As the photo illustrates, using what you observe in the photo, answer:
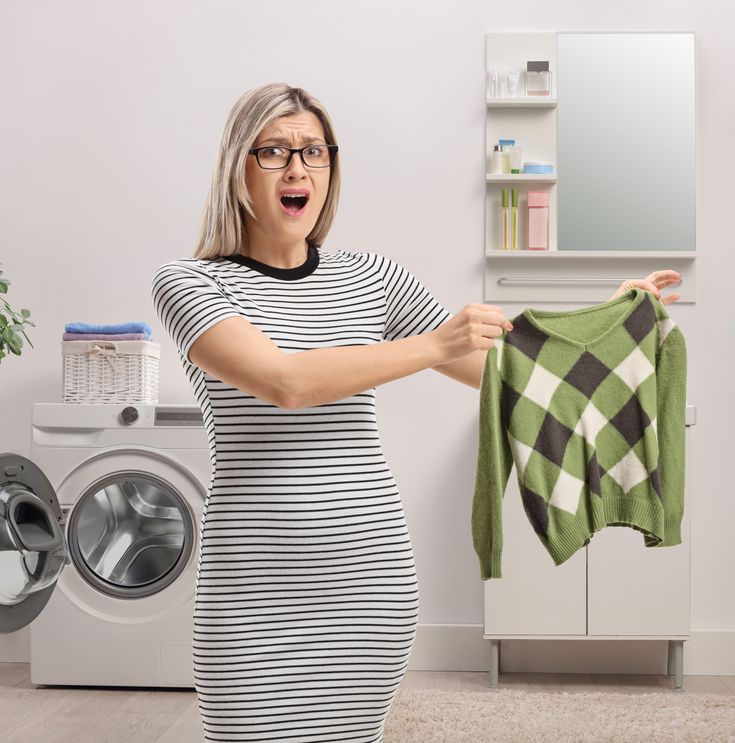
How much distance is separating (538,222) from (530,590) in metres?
1.25

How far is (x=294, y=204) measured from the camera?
1311mm

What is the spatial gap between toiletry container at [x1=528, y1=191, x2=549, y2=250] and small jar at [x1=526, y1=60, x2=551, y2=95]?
0.37 m

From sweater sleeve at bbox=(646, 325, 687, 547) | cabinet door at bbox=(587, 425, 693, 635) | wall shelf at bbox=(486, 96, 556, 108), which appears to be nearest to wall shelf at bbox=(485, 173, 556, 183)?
wall shelf at bbox=(486, 96, 556, 108)

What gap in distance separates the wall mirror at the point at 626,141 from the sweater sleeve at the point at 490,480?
197 centimetres

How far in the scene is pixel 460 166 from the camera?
328 cm

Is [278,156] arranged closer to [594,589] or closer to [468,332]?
[468,332]

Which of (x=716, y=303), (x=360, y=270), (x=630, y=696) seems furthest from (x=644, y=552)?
(x=360, y=270)

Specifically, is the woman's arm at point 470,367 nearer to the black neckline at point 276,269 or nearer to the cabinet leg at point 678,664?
the black neckline at point 276,269

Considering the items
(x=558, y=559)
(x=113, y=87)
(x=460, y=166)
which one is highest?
(x=113, y=87)

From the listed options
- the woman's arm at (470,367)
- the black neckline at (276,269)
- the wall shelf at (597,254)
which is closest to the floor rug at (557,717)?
the woman's arm at (470,367)

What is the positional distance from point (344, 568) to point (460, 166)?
2319 mm

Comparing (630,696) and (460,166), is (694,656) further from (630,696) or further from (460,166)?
(460,166)

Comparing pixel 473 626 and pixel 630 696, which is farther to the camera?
pixel 473 626

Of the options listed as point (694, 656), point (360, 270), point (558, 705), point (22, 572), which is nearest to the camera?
point (360, 270)
